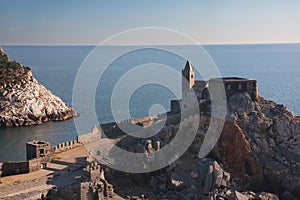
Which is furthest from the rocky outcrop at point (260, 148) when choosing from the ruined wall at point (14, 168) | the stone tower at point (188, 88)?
the ruined wall at point (14, 168)

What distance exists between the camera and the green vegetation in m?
82.5

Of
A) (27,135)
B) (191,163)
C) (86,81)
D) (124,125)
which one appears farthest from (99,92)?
(191,163)

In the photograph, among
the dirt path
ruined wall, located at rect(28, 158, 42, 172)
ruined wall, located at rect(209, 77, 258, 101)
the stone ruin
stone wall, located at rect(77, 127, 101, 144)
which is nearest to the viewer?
the dirt path

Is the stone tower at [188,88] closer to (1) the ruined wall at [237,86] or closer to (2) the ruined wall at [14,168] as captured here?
(1) the ruined wall at [237,86]

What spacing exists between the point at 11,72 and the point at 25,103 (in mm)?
11598

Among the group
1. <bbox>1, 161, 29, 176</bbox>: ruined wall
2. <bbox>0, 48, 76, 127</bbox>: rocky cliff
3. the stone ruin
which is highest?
<bbox>0, 48, 76, 127</bbox>: rocky cliff

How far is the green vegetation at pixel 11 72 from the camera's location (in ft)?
271

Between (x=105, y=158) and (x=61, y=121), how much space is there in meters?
41.5

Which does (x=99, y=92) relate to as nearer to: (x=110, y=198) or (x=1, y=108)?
(x=1, y=108)

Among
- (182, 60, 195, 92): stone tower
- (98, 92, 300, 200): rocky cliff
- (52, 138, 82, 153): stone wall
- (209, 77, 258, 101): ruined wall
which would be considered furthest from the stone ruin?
(182, 60, 195, 92): stone tower

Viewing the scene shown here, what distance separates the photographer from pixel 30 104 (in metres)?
77.9

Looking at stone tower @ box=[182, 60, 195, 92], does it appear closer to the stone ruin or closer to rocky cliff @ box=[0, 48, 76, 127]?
the stone ruin

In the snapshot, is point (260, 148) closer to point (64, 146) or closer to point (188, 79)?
point (188, 79)

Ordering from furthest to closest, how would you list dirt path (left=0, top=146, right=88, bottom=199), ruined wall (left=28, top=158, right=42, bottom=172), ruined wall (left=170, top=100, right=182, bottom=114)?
1. ruined wall (left=170, top=100, right=182, bottom=114)
2. ruined wall (left=28, top=158, right=42, bottom=172)
3. dirt path (left=0, top=146, right=88, bottom=199)
